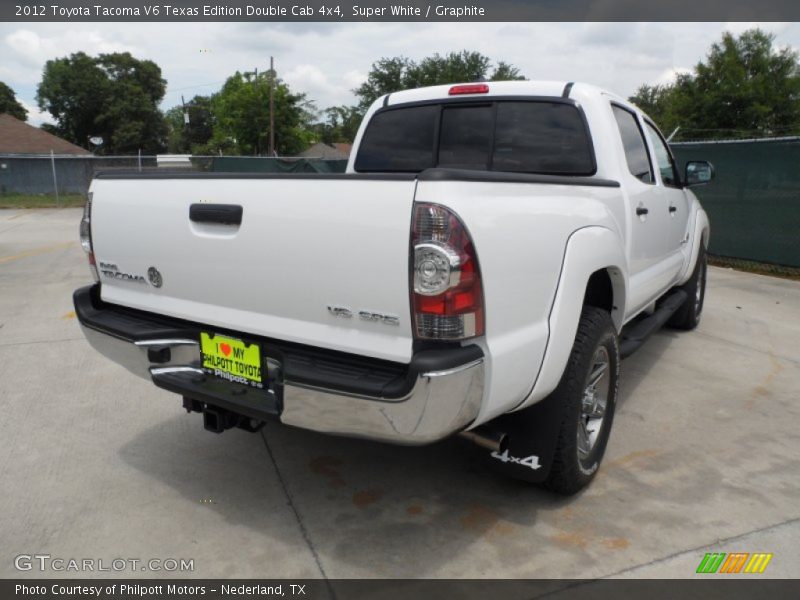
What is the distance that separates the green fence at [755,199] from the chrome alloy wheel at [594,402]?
304 inches

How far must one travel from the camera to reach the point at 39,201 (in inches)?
1046

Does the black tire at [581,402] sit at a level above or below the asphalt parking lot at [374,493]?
above

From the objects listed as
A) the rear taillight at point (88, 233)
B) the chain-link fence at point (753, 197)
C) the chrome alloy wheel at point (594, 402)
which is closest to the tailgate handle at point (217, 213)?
the rear taillight at point (88, 233)

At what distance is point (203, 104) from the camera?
8806 centimetres

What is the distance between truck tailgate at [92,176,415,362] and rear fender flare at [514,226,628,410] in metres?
0.67

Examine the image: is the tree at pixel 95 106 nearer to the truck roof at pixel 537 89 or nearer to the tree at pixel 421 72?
the tree at pixel 421 72

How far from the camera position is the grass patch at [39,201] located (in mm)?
25109

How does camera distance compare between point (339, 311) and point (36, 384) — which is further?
point (36, 384)

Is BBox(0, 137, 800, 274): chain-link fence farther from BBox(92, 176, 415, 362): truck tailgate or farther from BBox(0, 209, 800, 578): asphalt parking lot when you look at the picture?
BBox(92, 176, 415, 362): truck tailgate

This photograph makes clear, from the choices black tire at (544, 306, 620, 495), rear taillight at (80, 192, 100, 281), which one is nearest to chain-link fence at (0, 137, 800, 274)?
rear taillight at (80, 192, 100, 281)

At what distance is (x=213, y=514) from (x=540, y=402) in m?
1.56

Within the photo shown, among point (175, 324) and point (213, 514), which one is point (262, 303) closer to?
point (175, 324)

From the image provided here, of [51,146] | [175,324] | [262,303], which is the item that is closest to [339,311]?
[262,303]
